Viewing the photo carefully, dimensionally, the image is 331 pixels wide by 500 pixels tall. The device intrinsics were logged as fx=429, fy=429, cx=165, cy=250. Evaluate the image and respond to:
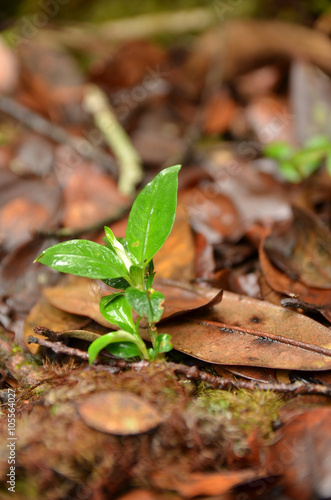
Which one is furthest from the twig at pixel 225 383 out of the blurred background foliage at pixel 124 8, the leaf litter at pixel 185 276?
the blurred background foliage at pixel 124 8

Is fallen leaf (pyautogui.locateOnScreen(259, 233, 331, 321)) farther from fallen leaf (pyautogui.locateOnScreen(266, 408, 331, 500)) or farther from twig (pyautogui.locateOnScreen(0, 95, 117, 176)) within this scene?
twig (pyautogui.locateOnScreen(0, 95, 117, 176))

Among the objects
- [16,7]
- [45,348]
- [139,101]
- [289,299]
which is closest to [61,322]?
[45,348]

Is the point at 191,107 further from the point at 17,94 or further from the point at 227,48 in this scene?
the point at 17,94

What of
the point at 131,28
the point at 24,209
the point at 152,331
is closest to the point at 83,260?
the point at 152,331

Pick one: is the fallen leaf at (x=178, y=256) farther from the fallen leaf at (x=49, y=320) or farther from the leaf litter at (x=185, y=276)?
the fallen leaf at (x=49, y=320)

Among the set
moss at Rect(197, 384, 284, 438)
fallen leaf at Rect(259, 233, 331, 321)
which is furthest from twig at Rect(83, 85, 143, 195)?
moss at Rect(197, 384, 284, 438)

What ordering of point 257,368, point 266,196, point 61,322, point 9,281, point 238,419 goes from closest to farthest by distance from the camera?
point 238,419
point 257,368
point 61,322
point 9,281
point 266,196
